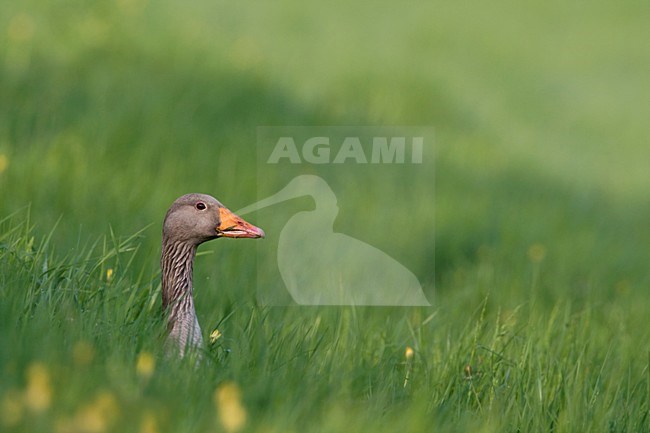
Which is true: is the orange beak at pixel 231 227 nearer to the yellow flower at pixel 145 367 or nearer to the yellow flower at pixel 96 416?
the yellow flower at pixel 145 367

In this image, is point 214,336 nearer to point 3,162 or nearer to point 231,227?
point 231,227

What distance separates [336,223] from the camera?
7.54 meters

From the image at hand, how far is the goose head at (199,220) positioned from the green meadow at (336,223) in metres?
0.22

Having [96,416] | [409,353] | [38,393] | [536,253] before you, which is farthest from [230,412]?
[536,253]

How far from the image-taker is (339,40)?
1360 cm

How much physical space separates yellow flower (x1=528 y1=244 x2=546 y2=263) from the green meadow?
1.2 inches

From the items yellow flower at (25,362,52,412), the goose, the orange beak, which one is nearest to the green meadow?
yellow flower at (25,362,52,412)

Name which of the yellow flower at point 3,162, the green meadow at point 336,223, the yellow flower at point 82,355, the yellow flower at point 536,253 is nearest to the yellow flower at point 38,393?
the green meadow at point 336,223

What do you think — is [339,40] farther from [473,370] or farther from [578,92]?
[473,370]

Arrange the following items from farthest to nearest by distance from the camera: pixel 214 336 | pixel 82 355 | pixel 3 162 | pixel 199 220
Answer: pixel 3 162
pixel 199 220
pixel 214 336
pixel 82 355

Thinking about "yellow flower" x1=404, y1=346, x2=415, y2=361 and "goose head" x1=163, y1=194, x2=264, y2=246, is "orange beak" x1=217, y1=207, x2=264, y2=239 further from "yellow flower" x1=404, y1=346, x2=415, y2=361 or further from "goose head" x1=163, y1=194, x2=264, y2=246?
"yellow flower" x1=404, y1=346, x2=415, y2=361

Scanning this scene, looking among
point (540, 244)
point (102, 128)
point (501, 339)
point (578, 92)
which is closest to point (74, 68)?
point (102, 128)

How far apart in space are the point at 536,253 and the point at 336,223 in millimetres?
1602

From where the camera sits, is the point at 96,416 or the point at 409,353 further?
the point at 409,353
